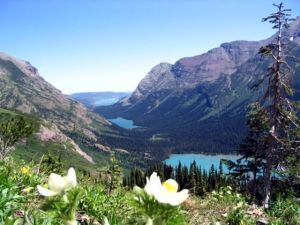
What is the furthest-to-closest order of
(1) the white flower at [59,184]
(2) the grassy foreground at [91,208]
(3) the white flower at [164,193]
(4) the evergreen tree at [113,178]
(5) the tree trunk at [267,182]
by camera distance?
(5) the tree trunk at [267,182], (4) the evergreen tree at [113,178], (1) the white flower at [59,184], (2) the grassy foreground at [91,208], (3) the white flower at [164,193]

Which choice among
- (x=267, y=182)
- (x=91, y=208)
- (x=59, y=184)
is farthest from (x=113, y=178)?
(x=267, y=182)

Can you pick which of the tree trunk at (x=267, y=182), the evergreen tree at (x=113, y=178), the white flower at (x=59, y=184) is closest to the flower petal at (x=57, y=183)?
the white flower at (x=59, y=184)

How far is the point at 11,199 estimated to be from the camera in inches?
239

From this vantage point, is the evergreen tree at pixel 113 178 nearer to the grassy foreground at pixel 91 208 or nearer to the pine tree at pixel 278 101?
the grassy foreground at pixel 91 208

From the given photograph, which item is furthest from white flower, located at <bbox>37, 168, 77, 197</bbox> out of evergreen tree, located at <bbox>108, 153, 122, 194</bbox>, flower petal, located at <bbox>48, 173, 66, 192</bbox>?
evergreen tree, located at <bbox>108, 153, 122, 194</bbox>

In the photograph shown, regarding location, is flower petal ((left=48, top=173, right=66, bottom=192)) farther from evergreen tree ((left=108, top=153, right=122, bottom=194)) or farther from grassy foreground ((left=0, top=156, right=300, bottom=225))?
evergreen tree ((left=108, top=153, right=122, bottom=194))

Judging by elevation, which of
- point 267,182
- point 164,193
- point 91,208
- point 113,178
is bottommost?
point 267,182

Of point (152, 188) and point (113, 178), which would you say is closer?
point (152, 188)

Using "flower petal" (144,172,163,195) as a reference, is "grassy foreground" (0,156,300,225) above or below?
below

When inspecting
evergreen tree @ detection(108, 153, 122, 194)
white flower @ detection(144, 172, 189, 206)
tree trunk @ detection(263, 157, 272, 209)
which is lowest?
tree trunk @ detection(263, 157, 272, 209)

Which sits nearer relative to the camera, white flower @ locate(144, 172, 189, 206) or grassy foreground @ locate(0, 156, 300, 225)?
white flower @ locate(144, 172, 189, 206)

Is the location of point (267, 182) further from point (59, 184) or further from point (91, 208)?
point (59, 184)

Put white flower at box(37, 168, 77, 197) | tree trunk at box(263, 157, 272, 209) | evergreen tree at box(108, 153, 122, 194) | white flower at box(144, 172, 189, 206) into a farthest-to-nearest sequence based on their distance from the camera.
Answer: tree trunk at box(263, 157, 272, 209) → evergreen tree at box(108, 153, 122, 194) → white flower at box(37, 168, 77, 197) → white flower at box(144, 172, 189, 206)

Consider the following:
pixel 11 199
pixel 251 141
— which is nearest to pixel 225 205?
pixel 11 199
